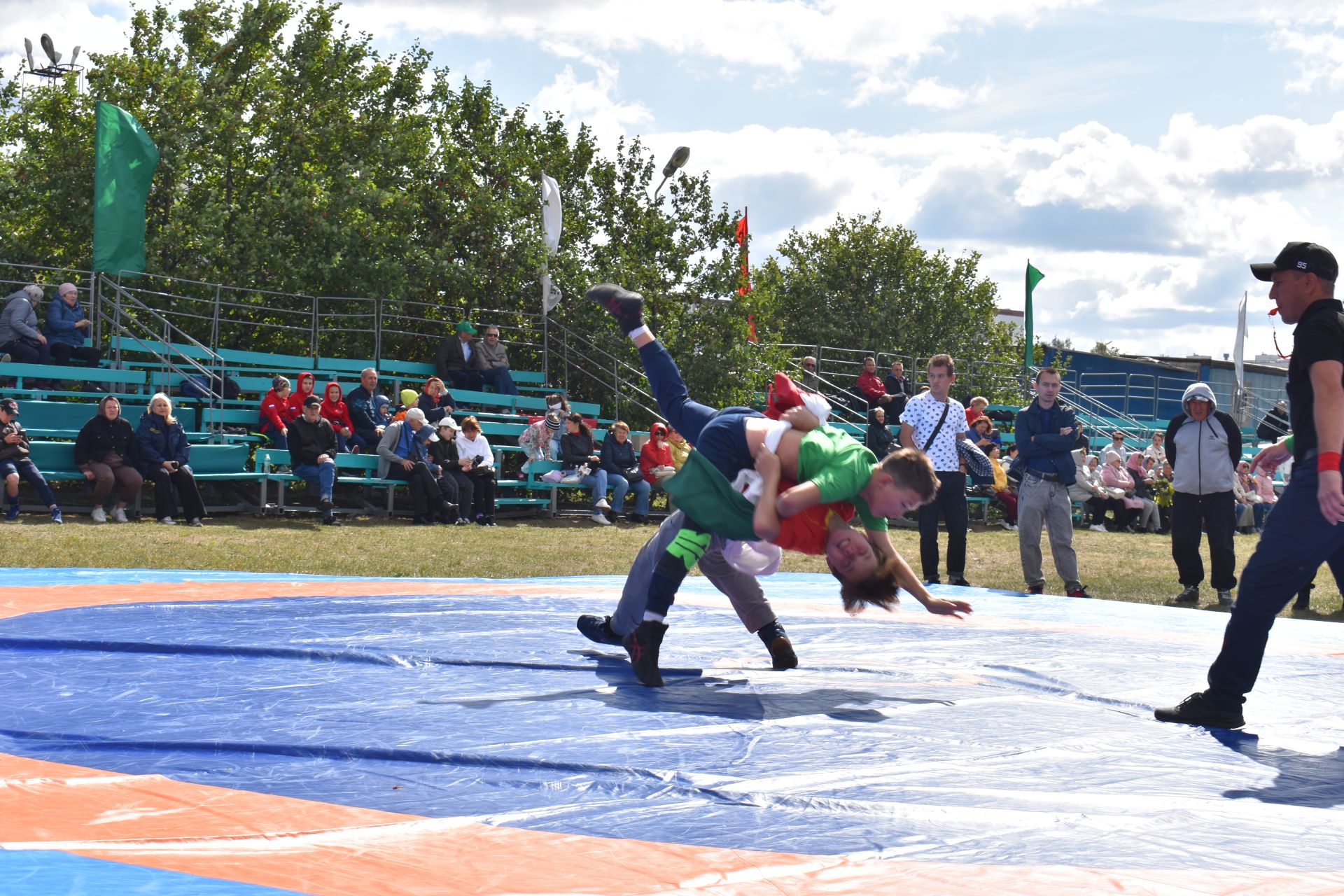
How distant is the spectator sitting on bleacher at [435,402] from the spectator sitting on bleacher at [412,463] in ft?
1.92

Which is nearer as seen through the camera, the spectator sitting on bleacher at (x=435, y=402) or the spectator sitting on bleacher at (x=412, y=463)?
the spectator sitting on bleacher at (x=412, y=463)

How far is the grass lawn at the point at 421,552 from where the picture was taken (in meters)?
9.28

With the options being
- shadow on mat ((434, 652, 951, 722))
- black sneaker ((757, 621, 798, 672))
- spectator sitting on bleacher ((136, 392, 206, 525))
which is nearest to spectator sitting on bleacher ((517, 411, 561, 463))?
spectator sitting on bleacher ((136, 392, 206, 525))

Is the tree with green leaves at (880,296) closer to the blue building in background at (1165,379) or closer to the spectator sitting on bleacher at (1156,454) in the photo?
the blue building in background at (1165,379)

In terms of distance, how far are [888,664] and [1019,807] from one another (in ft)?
6.77

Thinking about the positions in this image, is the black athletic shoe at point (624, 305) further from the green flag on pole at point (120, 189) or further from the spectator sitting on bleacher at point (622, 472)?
the green flag on pole at point (120, 189)

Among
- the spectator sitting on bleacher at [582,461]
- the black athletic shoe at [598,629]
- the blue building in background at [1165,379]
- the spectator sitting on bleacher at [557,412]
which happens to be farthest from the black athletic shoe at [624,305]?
the blue building in background at [1165,379]

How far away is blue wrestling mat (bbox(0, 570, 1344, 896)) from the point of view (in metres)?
2.50

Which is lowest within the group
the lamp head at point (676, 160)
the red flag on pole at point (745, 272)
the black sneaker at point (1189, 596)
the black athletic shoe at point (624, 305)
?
the black sneaker at point (1189, 596)

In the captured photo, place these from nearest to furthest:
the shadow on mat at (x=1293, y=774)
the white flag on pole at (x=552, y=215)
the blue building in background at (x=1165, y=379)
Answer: the shadow on mat at (x=1293, y=774)
the white flag on pole at (x=552, y=215)
the blue building in background at (x=1165, y=379)

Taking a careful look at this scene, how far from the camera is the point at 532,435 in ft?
47.8

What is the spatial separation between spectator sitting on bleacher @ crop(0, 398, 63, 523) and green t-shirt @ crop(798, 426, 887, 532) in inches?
360

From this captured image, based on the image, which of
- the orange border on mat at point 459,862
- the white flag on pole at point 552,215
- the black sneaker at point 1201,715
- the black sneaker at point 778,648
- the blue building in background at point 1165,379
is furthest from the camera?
the blue building in background at point 1165,379

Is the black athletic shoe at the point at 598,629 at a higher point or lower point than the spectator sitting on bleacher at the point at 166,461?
lower
